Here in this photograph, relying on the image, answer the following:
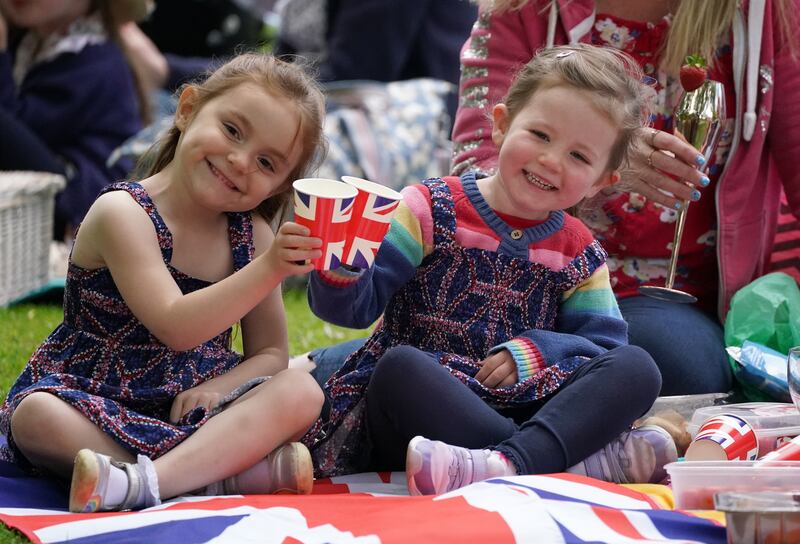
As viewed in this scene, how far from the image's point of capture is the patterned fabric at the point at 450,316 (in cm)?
204

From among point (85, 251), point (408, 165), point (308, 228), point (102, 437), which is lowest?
point (408, 165)

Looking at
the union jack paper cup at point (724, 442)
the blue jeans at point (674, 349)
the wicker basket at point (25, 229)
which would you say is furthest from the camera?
the wicker basket at point (25, 229)

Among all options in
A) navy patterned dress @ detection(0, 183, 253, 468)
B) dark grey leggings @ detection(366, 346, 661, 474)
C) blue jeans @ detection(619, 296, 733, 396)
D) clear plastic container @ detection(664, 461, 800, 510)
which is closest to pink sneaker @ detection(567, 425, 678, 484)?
dark grey leggings @ detection(366, 346, 661, 474)

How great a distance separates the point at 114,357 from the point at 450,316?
1.95 feet

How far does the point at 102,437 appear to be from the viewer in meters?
1.83

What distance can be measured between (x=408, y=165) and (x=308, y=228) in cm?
305

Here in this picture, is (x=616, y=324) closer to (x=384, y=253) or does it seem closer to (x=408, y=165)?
(x=384, y=253)

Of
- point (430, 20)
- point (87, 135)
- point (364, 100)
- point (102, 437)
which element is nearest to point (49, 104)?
point (87, 135)

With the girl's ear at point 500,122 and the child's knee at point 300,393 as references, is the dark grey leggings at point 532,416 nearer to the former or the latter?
the child's knee at point 300,393

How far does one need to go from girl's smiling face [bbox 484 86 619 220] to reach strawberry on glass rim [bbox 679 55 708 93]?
0.34 meters

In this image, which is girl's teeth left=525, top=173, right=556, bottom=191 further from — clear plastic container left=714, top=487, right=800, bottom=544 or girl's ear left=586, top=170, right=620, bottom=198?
clear plastic container left=714, top=487, right=800, bottom=544

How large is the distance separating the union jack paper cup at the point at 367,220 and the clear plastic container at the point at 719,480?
56 centimetres

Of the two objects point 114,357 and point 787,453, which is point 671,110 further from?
point 114,357

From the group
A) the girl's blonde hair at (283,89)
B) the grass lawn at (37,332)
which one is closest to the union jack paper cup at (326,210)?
the girl's blonde hair at (283,89)
